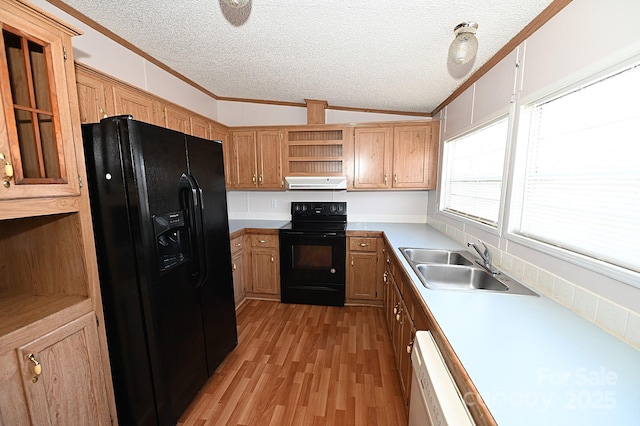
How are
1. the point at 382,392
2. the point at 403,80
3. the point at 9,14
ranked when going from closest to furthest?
1. the point at 9,14
2. the point at 382,392
3. the point at 403,80

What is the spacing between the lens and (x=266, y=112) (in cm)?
342

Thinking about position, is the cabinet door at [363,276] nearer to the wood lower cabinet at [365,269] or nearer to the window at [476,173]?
the wood lower cabinet at [365,269]

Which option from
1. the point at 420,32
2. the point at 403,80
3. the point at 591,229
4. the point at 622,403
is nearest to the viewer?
the point at 622,403

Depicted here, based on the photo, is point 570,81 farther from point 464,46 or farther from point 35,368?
Result: point 35,368

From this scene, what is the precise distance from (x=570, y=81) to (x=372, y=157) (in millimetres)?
2006

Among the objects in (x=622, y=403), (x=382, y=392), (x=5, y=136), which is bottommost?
(x=382, y=392)

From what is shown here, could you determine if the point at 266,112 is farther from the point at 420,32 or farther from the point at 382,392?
the point at 382,392

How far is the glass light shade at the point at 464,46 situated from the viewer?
1.30 m

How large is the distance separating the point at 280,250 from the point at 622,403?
271 cm

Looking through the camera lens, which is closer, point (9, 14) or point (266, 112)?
point (9, 14)

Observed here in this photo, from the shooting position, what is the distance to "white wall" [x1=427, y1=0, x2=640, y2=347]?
921mm

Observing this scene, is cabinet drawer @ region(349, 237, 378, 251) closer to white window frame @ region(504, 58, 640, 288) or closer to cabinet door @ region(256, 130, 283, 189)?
cabinet door @ region(256, 130, 283, 189)

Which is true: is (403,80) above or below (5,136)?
above

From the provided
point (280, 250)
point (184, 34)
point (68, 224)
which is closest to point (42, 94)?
point (68, 224)
